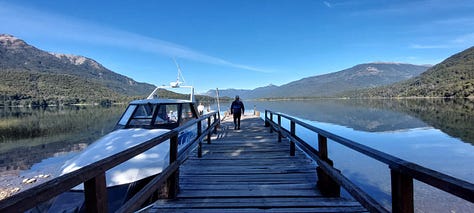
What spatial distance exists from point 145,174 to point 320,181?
10.1 ft

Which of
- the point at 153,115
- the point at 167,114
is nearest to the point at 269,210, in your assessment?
the point at 153,115

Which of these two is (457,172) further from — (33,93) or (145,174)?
(33,93)

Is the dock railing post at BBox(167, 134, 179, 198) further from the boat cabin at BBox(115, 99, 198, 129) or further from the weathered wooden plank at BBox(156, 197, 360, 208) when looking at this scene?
the boat cabin at BBox(115, 99, 198, 129)

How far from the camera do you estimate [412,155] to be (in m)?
13.3

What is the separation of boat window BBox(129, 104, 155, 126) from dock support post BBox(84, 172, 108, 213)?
17.7 ft

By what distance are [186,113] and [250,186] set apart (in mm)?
4678

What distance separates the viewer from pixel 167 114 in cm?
826

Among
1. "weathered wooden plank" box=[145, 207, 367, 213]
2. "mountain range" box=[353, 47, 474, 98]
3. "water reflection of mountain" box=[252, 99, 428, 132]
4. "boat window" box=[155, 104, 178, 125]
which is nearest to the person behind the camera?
"weathered wooden plank" box=[145, 207, 367, 213]

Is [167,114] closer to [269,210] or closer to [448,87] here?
[269,210]

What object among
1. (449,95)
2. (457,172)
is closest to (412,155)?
(457,172)

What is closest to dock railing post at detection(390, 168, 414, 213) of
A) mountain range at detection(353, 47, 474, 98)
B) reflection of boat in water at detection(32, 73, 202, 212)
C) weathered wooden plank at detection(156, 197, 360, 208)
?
weathered wooden plank at detection(156, 197, 360, 208)

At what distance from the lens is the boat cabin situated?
7175 millimetres

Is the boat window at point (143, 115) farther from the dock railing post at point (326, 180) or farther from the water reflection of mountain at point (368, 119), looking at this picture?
the water reflection of mountain at point (368, 119)

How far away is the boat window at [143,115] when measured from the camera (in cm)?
720
